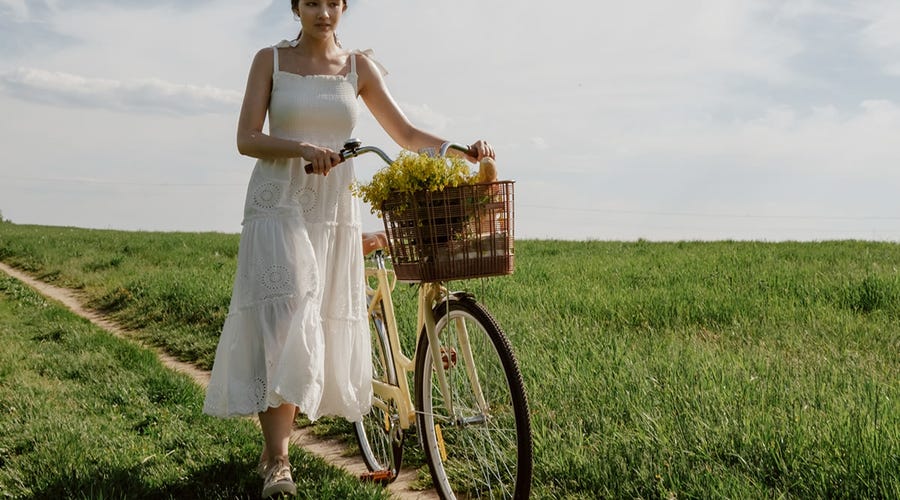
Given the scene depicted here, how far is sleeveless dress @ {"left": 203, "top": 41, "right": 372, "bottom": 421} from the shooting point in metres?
4.25

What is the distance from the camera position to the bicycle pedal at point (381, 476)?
4.81m

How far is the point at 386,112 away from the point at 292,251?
0.95m

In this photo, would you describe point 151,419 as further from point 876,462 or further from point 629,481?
point 876,462

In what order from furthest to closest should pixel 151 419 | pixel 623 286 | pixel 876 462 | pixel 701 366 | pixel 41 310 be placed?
pixel 41 310, pixel 623 286, pixel 151 419, pixel 701 366, pixel 876 462

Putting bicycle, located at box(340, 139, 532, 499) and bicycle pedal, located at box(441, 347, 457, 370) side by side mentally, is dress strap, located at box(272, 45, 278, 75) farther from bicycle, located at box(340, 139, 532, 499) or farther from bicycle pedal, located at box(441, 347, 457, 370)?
bicycle pedal, located at box(441, 347, 457, 370)

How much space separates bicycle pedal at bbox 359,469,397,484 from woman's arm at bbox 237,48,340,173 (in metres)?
1.85

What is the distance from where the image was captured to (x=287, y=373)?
4215 mm

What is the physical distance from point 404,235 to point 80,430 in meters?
3.09

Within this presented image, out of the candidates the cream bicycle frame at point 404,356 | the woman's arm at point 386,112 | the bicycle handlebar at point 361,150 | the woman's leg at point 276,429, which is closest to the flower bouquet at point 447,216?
the bicycle handlebar at point 361,150

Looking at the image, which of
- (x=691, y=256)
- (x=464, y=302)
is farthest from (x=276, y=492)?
(x=691, y=256)

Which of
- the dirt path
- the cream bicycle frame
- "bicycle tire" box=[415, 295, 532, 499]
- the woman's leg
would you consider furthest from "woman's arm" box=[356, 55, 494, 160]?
the dirt path

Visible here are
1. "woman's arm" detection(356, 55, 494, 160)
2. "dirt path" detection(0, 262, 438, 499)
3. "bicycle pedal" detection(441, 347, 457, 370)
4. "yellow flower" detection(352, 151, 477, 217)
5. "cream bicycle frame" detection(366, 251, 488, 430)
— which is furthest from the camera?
"dirt path" detection(0, 262, 438, 499)

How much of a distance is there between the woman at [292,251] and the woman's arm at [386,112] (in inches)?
2.6

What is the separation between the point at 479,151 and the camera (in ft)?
13.1
